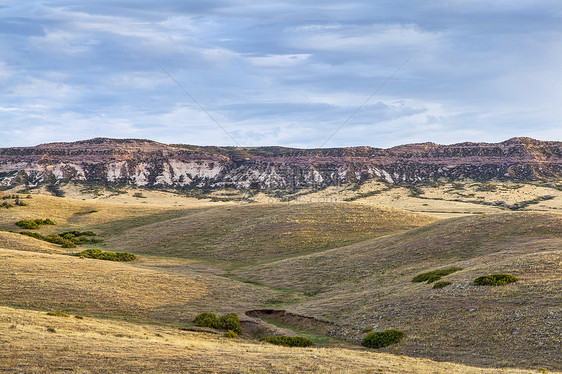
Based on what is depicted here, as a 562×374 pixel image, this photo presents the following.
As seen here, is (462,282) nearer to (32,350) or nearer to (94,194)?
(32,350)

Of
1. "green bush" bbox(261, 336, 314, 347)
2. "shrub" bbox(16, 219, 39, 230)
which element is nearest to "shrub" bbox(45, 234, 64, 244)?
"shrub" bbox(16, 219, 39, 230)

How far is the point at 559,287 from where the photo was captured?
26672 millimetres

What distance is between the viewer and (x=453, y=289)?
30.0 metres

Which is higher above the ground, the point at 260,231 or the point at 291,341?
the point at 260,231

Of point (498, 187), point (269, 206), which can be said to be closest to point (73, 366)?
point (269, 206)

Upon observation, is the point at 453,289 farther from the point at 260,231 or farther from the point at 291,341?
the point at 260,231

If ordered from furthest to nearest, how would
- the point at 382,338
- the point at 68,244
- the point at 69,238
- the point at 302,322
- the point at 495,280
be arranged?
the point at 69,238, the point at 68,244, the point at 302,322, the point at 495,280, the point at 382,338

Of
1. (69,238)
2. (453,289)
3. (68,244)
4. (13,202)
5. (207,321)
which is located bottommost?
(207,321)

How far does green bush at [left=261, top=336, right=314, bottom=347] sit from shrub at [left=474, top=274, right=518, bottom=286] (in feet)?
44.2

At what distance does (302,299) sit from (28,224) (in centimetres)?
6259

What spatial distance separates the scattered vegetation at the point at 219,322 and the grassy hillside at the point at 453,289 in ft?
20.6

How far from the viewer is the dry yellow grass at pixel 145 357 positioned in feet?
54.2

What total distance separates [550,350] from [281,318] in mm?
18735

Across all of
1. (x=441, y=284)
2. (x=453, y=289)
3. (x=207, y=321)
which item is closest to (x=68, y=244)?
(x=207, y=321)
